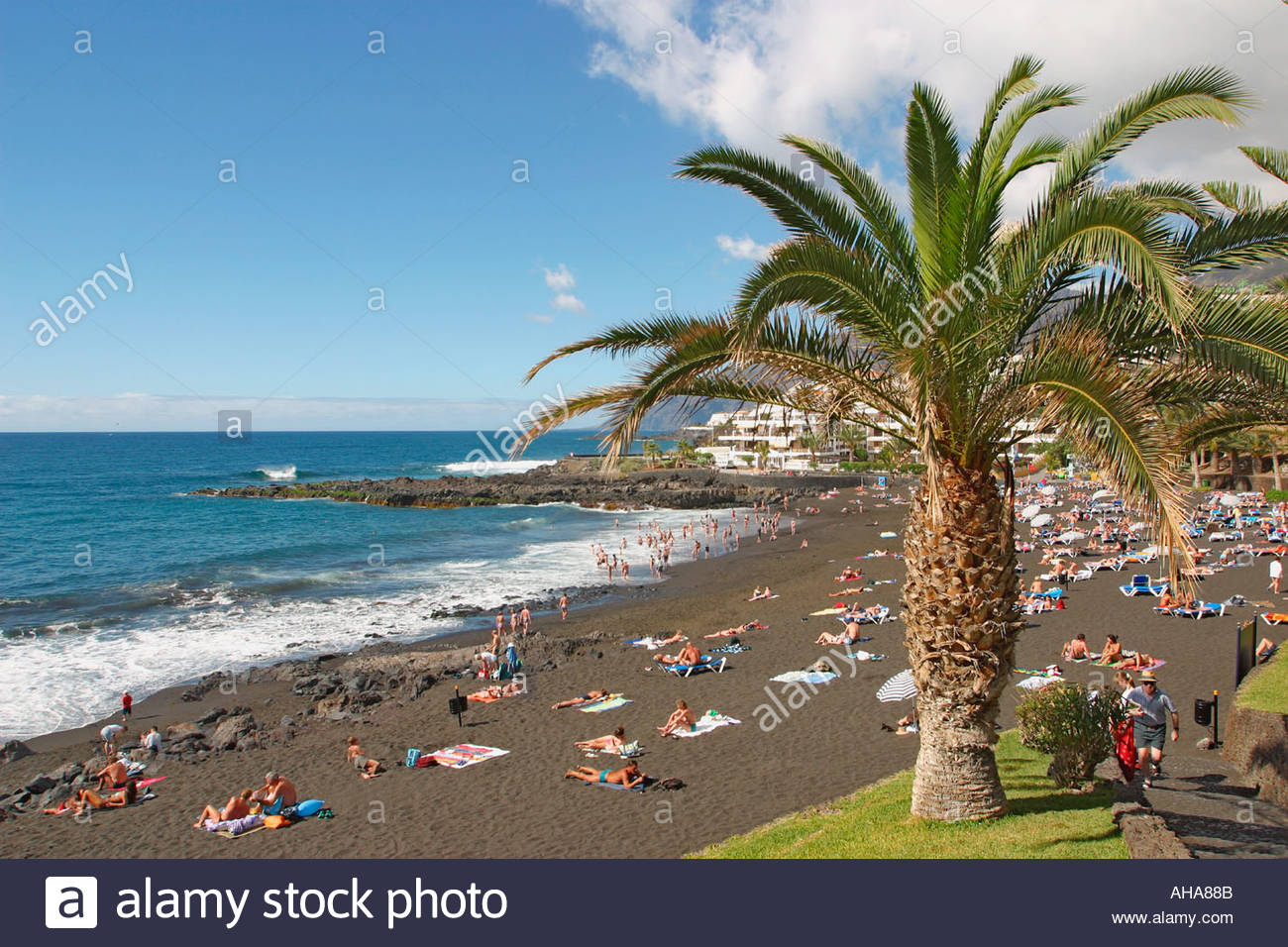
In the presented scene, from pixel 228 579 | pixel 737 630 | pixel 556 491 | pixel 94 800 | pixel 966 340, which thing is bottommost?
pixel 94 800

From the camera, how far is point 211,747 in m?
15.9

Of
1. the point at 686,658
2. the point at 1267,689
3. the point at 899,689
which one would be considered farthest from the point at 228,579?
the point at 1267,689

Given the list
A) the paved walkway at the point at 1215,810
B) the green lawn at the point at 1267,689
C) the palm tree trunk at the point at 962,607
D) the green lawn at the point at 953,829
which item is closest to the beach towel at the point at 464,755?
the green lawn at the point at 953,829

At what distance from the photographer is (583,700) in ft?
56.3

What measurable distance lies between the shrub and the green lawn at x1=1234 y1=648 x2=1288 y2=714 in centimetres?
253

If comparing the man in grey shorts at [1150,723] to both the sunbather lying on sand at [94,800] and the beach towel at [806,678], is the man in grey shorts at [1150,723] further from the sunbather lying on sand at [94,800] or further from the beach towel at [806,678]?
the sunbather lying on sand at [94,800]

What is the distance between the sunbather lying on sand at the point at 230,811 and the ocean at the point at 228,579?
8.14 metres

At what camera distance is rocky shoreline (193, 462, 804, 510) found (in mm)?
69062

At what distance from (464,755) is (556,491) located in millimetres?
61997

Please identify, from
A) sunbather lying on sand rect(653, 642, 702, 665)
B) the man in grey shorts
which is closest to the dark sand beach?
sunbather lying on sand rect(653, 642, 702, 665)

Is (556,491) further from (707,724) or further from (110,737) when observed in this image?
(707,724)

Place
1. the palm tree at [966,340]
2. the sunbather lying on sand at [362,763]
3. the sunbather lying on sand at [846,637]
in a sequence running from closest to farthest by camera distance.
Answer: the palm tree at [966,340] → the sunbather lying on sand at [362,763] → the sunbather lying on sand at [846,637]

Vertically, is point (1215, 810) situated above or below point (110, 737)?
above

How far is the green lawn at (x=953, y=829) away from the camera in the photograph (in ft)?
22.6
